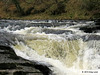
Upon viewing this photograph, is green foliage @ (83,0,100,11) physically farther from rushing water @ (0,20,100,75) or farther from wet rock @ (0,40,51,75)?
wet rock @ (0,40,51,75)

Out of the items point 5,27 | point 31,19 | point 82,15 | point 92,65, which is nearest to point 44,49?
point 92,65

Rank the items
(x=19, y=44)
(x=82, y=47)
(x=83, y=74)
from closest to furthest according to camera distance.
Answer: (x=83, y=74) < (x=82, y=47) < (x=19, y=44)

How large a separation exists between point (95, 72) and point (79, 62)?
1367mm

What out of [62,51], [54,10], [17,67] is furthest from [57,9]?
[17,67]

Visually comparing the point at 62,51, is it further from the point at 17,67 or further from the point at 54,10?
the point at 54,10

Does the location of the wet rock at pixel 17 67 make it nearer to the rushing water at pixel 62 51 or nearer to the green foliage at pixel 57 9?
the rushing water at pixel 62 51

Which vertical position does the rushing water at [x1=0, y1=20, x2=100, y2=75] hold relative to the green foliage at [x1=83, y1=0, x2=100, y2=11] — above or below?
below

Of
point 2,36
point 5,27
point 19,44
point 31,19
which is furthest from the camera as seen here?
point 31,19

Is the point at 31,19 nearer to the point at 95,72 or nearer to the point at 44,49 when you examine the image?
the point at 44,49

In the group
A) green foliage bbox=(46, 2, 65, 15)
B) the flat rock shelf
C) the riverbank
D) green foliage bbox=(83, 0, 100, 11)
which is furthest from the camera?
green foliage bbox=(46, 2, 65, 15)

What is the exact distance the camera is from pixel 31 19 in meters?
23.3

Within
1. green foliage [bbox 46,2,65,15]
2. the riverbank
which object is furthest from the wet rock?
green foliage [bbox 46,2,65,15]

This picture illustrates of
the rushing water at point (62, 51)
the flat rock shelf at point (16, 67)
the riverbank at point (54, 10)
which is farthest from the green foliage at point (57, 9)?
the flat rock shelf at point (16, 67)

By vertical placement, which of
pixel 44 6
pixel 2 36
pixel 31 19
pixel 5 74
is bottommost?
pixel 5 74
